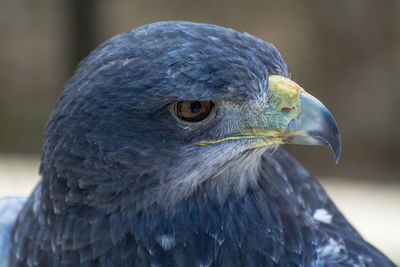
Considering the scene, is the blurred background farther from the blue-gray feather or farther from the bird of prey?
the bird of prey

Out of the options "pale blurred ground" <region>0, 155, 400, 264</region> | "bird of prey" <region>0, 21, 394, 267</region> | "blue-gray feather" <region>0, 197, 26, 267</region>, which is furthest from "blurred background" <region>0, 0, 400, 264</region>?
"bird of prey" <region>0, 21, 394, 267</region>

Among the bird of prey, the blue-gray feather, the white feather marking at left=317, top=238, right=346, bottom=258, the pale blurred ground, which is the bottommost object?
the pale blurred ground

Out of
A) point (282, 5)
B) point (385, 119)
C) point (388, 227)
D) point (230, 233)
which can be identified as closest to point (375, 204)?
point (388, 227)

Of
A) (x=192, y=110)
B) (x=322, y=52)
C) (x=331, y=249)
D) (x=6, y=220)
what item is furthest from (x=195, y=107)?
(x=322, y=52)

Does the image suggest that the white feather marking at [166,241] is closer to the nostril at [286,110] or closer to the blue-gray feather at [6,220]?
the nostril at [286,110]

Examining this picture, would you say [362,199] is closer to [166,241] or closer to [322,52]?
[322,52]

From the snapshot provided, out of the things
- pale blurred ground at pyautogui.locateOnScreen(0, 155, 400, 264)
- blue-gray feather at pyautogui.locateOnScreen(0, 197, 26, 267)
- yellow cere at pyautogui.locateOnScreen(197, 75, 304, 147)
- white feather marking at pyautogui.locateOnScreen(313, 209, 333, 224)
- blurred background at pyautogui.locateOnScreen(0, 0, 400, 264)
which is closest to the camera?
yellow cere at pyautogui.locateOnScreen(197, 75, 304, 147)

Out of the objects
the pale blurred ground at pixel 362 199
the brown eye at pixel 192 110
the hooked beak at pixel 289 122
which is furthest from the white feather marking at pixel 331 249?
the pale blurred ground at pixel 362 199
